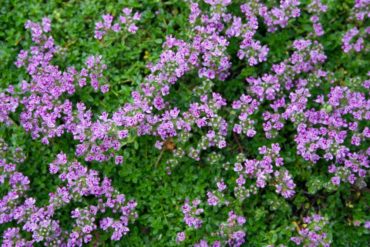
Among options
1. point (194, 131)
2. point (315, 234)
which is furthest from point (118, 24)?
point (315, 234)

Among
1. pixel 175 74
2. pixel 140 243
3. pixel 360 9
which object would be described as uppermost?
pixel 360 9

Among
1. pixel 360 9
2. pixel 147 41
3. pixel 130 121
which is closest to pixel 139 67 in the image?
pixel 147 41

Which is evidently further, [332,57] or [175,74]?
[332,57]

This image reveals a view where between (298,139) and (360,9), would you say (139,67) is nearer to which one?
(298,139)

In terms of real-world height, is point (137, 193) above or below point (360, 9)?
below

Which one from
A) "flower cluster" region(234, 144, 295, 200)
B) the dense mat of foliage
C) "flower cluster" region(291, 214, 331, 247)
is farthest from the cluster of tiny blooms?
"flower cluster" region(291, 214, 331, 247)

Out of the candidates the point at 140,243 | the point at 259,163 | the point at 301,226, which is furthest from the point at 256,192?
the point at 140,243

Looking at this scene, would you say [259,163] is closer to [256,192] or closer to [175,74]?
[256,192]
